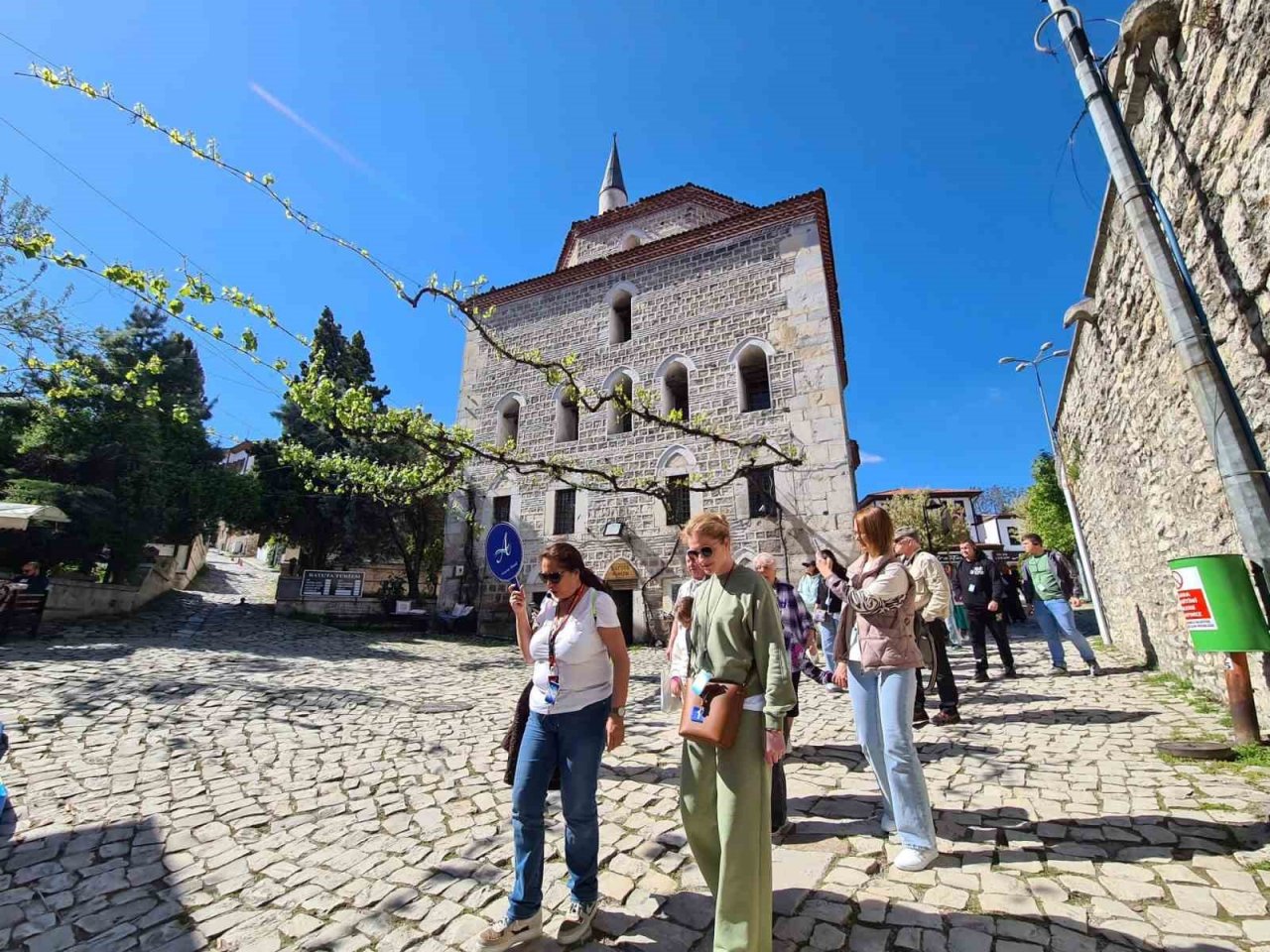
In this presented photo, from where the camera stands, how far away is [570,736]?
2.54m

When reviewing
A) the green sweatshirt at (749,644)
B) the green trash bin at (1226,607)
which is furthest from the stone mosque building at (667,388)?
the green sweatshirt at (749,644)

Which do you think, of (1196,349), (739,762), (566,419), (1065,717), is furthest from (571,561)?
(566,419)

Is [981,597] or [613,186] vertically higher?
[613,186]

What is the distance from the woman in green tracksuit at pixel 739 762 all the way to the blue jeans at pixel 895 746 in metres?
1.07

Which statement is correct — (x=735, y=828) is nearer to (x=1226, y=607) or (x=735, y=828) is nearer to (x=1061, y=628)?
(x=1226, y=607)

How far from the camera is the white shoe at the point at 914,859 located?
8.98 feet

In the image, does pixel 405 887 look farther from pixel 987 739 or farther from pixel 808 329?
pixel 808 329

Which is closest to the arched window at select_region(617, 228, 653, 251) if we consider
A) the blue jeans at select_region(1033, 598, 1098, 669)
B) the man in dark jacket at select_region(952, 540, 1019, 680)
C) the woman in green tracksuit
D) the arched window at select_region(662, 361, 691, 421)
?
the arched window at select_region(662, 361, 691, 421)

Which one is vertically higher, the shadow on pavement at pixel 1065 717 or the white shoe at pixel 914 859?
the shadow on pavement at pixel 1065 717

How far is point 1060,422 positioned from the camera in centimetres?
1116

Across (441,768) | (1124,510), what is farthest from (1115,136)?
(441,768)

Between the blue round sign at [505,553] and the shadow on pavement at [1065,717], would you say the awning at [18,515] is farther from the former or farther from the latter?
the shadow on pavement at [1065,717]

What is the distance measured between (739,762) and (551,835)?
6.29 ft

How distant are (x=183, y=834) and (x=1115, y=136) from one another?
26.7 ft
